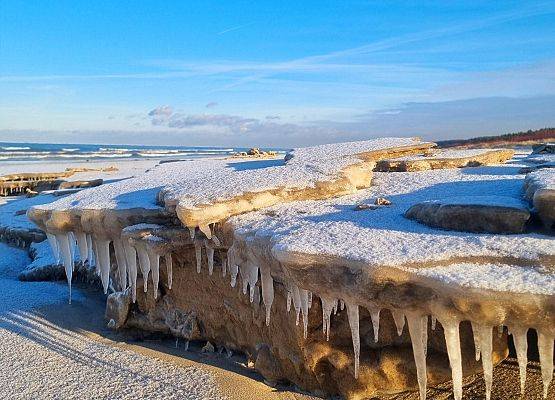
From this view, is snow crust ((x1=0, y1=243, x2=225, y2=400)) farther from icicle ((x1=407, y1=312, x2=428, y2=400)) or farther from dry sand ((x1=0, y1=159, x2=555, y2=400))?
icicle ((x1=407, y1=312, x2=428, y2=400))

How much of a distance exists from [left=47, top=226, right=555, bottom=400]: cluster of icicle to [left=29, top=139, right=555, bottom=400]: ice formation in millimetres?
12

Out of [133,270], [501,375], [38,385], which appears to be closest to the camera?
[501,375]

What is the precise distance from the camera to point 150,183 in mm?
7844

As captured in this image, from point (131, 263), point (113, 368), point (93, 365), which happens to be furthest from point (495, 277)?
point (131, 263)

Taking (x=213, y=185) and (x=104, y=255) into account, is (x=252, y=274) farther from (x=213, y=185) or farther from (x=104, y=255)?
(x=104, y=255)

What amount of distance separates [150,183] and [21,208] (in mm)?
9501

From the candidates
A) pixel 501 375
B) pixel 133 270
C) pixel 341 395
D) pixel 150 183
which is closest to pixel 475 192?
pixel 501 375

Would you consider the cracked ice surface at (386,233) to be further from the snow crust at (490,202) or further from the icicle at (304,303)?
the icicle at (304,303)

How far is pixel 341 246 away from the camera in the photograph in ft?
12.2

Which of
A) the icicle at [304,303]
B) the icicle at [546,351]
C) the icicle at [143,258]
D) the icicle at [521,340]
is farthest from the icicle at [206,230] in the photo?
the icicle at [546,351]

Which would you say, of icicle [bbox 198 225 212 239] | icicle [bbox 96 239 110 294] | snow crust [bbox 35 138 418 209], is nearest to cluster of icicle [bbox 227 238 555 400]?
icicle [bbox 198 225 212 239]

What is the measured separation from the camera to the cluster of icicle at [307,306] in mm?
3090

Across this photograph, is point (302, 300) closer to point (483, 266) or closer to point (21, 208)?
point (483, 266)

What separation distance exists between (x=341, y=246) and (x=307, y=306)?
78cm
